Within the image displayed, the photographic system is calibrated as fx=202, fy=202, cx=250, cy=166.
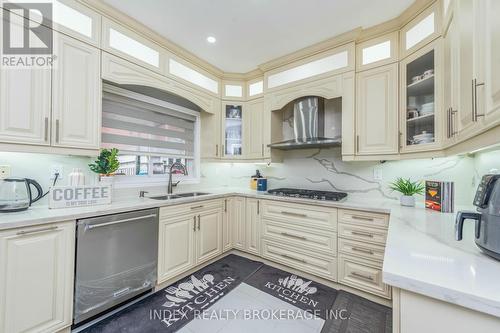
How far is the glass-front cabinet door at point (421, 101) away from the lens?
169 centimetres

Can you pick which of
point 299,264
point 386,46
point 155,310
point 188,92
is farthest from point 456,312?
point 188,92

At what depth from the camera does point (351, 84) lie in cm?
219

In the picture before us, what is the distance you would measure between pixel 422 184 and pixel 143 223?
2761 mm

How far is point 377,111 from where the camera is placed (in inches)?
81.7

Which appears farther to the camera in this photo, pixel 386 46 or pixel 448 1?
pixel 386 46

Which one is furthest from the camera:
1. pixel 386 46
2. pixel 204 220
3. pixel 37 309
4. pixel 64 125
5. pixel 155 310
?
pixel 204 220

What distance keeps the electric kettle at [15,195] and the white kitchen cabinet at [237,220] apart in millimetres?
1916

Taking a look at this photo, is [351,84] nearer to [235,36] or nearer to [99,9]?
[235,36]

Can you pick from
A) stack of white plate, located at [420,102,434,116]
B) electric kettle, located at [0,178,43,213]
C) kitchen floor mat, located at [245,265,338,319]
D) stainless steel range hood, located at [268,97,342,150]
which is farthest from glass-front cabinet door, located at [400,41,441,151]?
electric kettle, located at [0,178,43,213]

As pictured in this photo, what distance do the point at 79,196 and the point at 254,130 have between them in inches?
85.8

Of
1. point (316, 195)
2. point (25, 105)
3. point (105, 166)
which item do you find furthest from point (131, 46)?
point (316, 195)

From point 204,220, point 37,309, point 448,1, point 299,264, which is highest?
point 448,1

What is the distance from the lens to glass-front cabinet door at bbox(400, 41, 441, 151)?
169 cm

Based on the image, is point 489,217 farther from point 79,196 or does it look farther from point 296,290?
point 79,196
